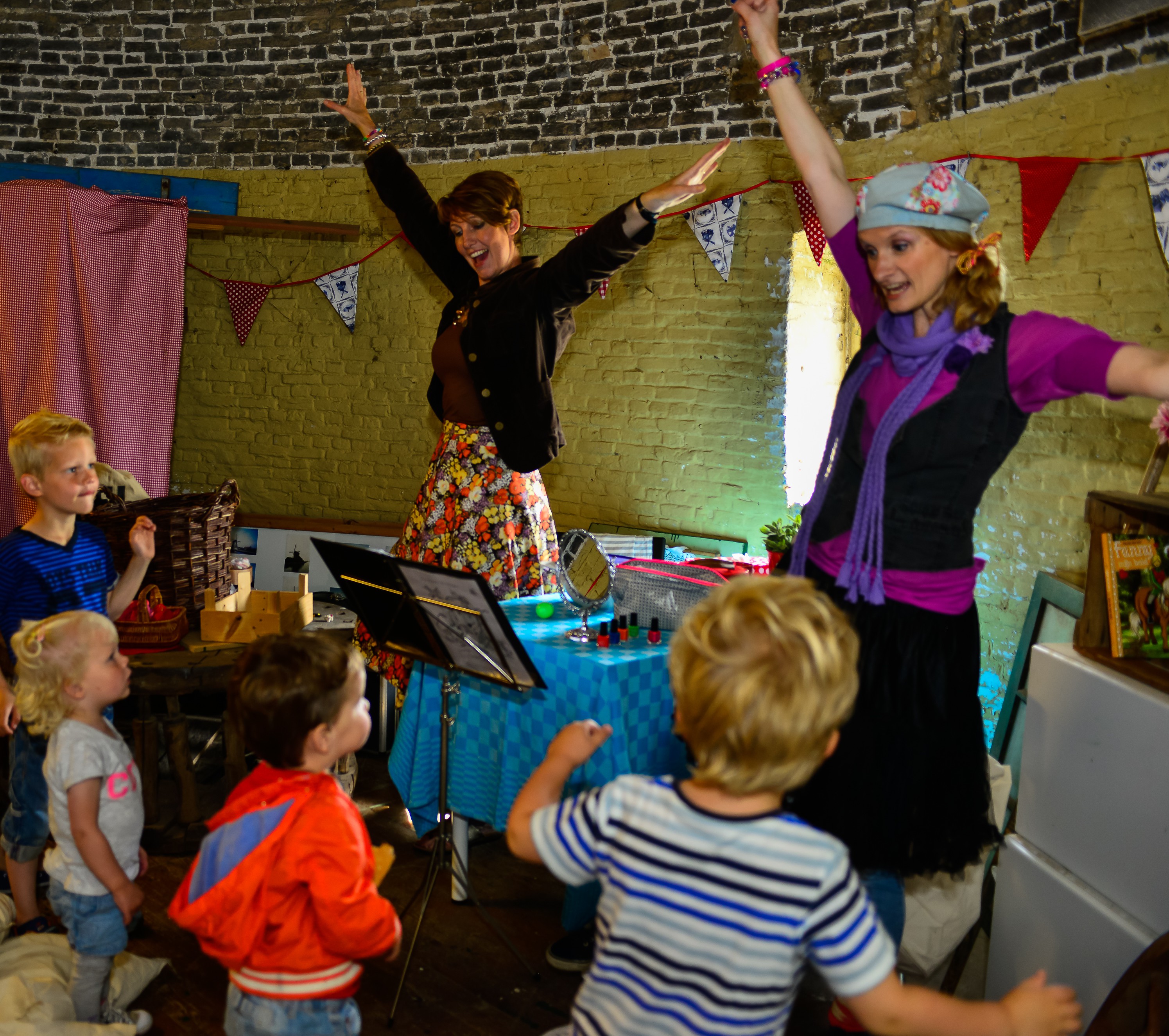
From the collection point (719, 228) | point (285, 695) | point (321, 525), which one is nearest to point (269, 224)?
point (321, 525)

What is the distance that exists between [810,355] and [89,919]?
13.1 ft

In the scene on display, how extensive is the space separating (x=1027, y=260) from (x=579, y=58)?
2.71 m

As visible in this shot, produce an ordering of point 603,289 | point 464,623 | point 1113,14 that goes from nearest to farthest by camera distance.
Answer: point 464,623 < point 1113,14 < point 603,289

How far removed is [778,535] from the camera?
4.79 metres

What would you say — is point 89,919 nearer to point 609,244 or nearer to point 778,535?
point 609,244

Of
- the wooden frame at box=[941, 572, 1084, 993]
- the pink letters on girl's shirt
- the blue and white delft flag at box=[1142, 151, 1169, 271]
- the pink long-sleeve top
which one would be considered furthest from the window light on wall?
the pink letters on girl's shirt

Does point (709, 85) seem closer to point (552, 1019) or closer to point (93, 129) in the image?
point (93, 129)

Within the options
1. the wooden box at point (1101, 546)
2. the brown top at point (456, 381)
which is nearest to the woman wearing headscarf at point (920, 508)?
the wooden box at point (1101, 546)

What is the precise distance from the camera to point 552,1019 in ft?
8.97

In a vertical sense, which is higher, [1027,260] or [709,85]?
[709,85]

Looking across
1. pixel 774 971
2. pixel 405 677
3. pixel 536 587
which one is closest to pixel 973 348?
pixel 774 971

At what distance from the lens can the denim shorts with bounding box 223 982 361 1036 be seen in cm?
190

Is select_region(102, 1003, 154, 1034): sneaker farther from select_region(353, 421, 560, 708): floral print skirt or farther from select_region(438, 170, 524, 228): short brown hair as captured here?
select_region(438, 170, 524, 228): short brown hair

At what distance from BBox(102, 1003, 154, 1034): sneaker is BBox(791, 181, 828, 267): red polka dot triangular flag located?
12.9 feet
